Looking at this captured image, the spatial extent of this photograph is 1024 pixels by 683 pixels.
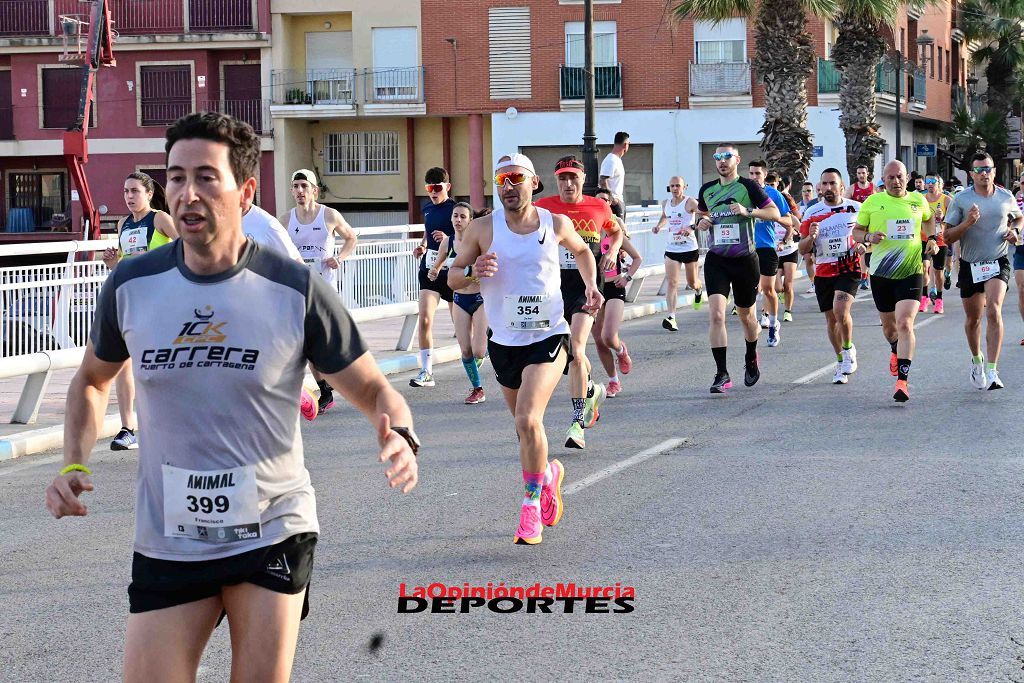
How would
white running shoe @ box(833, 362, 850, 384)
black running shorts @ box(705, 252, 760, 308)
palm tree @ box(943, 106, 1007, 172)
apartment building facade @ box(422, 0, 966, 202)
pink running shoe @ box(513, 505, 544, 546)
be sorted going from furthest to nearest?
palm tree @ box(943, 106, 1007, 172), apartment building facade @ box(422, 0, 966, 202), white running shoe @ box(833, 362, 850, 384), black running shorts @ box(705, 252, 760, 308), pink running shoe @ box(513, 505, 544, 546)

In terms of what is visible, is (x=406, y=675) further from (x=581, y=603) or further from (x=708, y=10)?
(x=708, y=10)

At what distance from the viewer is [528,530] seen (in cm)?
729

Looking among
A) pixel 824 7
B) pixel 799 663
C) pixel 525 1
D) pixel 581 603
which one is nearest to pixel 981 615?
pixel 799 663

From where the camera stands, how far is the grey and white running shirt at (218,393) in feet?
11.9

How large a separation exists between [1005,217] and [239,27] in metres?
36.5

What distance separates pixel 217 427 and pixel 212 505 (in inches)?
7.2

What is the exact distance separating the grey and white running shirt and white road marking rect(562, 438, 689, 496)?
16.4 ft

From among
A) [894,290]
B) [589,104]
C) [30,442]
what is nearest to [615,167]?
[589,104]

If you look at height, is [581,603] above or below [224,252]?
below

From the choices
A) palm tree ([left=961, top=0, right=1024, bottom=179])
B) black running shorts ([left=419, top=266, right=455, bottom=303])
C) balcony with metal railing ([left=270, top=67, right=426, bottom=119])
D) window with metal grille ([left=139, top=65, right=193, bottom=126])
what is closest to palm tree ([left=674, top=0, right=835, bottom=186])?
balcony with metal railing ([left=270, top=67, right=426, bottom=119])

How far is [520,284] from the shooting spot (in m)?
8.09

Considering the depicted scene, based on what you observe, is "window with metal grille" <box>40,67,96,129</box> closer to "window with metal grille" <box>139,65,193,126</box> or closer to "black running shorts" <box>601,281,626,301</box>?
"window with metal grille" <box>139,65,193,126</box>

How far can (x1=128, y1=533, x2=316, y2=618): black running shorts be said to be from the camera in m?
3.60

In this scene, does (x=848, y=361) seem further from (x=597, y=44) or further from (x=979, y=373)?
(x=597, y=44)
